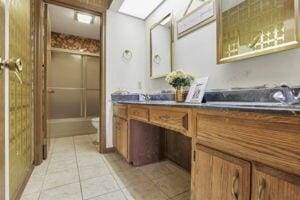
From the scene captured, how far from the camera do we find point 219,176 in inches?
32.4

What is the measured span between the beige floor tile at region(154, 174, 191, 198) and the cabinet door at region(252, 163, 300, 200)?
884 mm

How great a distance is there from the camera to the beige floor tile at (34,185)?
145cm

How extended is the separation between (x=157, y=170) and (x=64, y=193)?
3.02 feet

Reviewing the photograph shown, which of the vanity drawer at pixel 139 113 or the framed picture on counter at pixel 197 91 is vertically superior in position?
the framed picture on counter at pixel 197 91

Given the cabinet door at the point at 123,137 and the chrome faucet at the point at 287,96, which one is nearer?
the chrome faucet at the point at 287,96

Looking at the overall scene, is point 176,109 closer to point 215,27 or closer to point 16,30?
point 215,27

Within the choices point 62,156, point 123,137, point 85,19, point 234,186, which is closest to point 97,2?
point 85,19

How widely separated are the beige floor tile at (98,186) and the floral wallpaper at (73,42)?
133 inches

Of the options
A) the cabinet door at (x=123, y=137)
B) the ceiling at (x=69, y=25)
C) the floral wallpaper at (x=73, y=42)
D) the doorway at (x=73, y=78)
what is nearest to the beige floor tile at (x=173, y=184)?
the cabinet door at (x=123, y=137)

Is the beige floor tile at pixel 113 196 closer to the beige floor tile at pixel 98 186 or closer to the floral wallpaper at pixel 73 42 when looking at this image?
the beige floor tile at pixel 98 186

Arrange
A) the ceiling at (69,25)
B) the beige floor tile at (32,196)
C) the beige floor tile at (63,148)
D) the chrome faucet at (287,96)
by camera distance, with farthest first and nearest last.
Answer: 1. the ceiling at (69,25)
2. the beige floor tile at (63,148)
3. the beige floor tile at (32,196)
4. the chrome faucet at (287,96)

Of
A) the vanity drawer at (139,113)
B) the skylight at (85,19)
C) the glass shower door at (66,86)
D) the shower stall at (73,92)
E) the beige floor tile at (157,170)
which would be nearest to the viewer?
the vanity drawer at (139,113)

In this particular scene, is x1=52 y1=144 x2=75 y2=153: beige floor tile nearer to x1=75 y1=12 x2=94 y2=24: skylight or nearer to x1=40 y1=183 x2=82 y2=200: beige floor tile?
x1=40 y1=183 x2=82 y2=200: beige floor tile

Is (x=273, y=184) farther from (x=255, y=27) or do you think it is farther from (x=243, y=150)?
(x=255, y=27)
